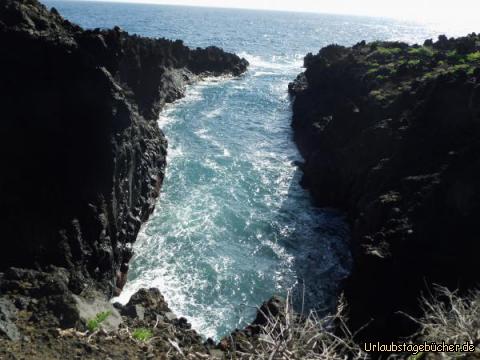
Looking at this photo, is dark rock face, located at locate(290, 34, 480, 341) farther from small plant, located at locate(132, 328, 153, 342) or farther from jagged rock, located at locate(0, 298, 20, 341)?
jagged rock, located at locate(0, 298, 20, 341)

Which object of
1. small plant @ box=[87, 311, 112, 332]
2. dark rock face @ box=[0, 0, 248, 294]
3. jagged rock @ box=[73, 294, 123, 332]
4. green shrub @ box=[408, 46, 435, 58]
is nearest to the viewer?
small plant @ box=[87, 311, 112, 332]

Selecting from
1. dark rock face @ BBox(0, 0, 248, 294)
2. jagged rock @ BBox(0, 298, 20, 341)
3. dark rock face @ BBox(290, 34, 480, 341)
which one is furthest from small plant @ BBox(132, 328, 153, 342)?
dark rock face @ BBox(290, 34, 480, 341)

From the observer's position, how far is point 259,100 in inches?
2461

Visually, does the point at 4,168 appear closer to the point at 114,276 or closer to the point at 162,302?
the point at 114,276

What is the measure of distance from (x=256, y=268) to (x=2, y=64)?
55.4ft

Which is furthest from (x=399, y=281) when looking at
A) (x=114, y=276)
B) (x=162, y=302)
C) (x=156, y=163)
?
(x=156, y=163)

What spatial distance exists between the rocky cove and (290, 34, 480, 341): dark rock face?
0.07 metres

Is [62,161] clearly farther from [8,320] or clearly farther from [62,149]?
[8,320]

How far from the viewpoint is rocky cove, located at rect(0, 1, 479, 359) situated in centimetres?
1118

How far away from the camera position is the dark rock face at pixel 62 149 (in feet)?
54.2

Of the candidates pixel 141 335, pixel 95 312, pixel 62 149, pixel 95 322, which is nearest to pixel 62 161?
pixel 62 149

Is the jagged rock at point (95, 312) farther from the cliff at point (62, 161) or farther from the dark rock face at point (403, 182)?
the dark rock face at point (403, 182)

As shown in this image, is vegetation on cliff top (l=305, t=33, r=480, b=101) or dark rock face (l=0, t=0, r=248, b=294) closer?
dark rock face (l=0, t=0, r=248, b=294)

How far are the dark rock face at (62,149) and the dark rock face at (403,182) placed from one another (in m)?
13.3
